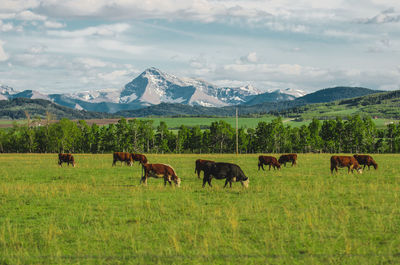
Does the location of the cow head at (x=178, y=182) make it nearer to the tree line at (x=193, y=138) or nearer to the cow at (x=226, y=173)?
the cow at (x=226, y=173)

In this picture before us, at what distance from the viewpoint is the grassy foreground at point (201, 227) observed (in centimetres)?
1106

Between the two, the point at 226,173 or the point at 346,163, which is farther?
the point at 346,163

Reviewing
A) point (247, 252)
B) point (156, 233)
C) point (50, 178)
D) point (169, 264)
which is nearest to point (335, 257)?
point (247, 252)

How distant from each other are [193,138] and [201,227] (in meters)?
→ 123

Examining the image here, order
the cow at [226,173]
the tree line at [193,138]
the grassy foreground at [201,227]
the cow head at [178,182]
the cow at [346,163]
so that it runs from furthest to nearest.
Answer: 1. the tree line at [193,138]
2. the cow at [346,163]
3. the cow head at [178,182]
4. the cow at [226,173]
5. the grassy foreground at [201,227]

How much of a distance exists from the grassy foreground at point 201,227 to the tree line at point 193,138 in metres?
109

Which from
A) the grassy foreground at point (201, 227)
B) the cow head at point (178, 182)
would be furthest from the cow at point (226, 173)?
the cow head at point (178, 182)

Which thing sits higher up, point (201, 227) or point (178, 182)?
point (178, 182)

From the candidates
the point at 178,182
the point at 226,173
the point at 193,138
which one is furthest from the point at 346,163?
the point at 193,138

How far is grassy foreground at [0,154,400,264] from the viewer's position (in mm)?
11062

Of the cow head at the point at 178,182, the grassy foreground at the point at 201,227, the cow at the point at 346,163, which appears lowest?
the grassy foreground at the point at 201,227

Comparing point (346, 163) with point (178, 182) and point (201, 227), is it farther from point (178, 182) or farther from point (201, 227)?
point (201, 227)

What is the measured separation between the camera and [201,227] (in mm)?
14273

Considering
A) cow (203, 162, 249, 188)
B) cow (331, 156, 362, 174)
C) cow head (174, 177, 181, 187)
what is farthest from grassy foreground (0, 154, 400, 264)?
cow (331, 156, 362, 174)
